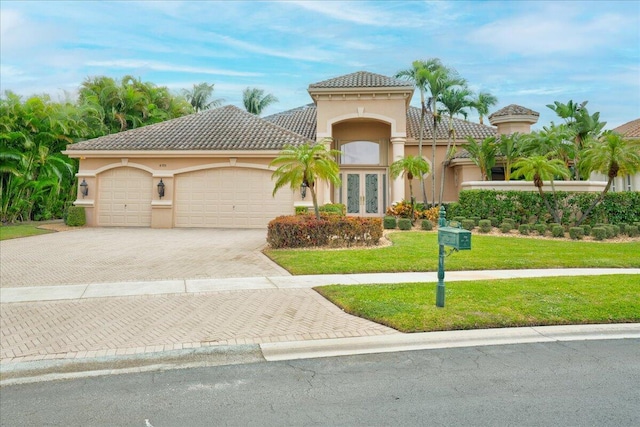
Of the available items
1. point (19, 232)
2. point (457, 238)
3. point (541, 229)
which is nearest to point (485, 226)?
point (541, 229)

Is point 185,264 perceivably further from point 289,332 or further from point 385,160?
point 385,160

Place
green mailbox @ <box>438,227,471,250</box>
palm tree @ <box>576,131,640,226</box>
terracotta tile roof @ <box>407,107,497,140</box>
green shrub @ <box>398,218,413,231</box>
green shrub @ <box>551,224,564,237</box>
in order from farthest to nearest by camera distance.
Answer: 1. terracotta tile roof @ <box>407,107,497,140</box>
2. green shrub @ <box>398,218,413,231</box>
3. green shrub @ <box>551,224,564,237</box>
4. palm tree @ <box>576,131,640,226</box>
5. green mailbox @ <box>438,227,471,250</box>

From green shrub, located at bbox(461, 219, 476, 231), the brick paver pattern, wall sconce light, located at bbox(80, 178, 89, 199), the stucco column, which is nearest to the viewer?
the brick paver pattern

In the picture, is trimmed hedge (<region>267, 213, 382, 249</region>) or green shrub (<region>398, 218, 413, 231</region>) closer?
trimmed hedge (<region>267, 213, 382, 249</region>)

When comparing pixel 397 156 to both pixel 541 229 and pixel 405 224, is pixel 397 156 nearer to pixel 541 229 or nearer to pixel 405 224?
pixel 405 224

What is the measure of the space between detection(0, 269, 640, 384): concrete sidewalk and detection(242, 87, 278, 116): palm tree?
39764 millimetres

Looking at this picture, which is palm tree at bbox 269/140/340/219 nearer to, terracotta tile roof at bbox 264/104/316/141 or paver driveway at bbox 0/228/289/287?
paver driveway at bbox 0/228/289/287

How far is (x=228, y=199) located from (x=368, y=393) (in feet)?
59.0

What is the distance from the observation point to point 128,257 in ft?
41.4

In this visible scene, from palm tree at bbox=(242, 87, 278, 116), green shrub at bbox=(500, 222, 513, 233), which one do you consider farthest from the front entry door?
palm tree at bbox=(242, 87, 278, 116)

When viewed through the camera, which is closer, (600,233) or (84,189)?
(600,233)

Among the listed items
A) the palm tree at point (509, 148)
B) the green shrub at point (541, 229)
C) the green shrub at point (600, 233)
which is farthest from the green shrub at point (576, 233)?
the palm tree at point (509, 148)

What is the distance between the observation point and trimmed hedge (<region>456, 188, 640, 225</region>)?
17062 mm

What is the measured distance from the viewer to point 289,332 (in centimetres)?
609
